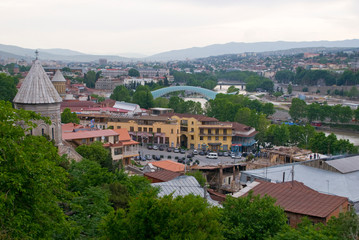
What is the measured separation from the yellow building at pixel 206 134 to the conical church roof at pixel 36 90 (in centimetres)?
1426

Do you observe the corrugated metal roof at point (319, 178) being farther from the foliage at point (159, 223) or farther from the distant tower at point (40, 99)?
the foliage at point (159, 223)

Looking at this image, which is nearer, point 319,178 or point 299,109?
point 319,178

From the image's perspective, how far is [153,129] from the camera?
2934cm

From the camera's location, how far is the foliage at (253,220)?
8.34m

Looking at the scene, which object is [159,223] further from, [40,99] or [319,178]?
[319,178]

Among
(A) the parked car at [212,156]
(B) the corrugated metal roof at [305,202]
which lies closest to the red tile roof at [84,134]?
(A) the parked car at [212,156]

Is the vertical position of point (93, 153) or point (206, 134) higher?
point (93, 153)

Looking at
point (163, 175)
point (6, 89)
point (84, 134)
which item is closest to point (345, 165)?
point (163, 175)

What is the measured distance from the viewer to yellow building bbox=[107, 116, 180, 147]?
95.6 ft

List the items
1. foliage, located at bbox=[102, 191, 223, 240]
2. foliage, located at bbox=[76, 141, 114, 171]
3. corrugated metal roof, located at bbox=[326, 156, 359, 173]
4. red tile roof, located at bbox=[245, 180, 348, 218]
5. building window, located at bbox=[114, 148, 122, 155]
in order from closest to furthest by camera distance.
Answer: foliage, located at bbox=[102, 191, 223, 240] → red tile roof, located at bbox=[245, 180, 348, 218] → foliage, located at bbox=[76, 141, 114, 171] → corrugated metal roof, located at bbox=[326, 156, 359, 173] → building window, located at bbox=[114, 148, 122, 155]

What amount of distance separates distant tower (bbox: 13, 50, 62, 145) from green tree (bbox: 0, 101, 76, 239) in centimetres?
926

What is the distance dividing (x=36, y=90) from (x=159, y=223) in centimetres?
1066

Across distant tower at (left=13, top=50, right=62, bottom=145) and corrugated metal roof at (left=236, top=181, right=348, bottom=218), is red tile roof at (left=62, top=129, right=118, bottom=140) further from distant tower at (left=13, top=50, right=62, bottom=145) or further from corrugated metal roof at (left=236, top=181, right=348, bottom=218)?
corrugated metal roof at (left=236, top=181, right=348, bottom=218)

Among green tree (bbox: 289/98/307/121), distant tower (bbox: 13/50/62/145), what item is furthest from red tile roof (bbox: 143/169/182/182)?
green tree (bbox: 289/98/307/121)
